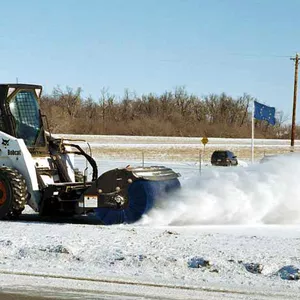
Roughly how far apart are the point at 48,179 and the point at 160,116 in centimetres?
9432

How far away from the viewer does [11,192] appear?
12.1 meters

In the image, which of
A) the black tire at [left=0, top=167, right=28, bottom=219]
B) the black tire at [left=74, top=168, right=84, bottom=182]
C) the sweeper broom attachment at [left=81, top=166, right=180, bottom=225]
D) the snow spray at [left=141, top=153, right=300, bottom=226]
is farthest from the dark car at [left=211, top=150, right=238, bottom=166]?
the black tire at [left=0, top=167, right=28, bottom=219]

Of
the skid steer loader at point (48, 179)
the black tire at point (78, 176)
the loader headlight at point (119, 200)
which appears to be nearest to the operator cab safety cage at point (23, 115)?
the skid steer loader at point (48, 179)

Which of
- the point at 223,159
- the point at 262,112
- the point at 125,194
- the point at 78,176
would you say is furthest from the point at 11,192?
the point at 223,159

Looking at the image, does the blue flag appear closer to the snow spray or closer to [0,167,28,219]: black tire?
the snow spray

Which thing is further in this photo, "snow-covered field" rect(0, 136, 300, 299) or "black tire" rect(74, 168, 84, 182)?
"black tire" rect(74, 168, 84, 182)

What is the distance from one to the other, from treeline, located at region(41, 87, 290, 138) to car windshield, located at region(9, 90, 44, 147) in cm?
7168

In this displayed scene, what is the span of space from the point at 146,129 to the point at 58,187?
84.6 meters

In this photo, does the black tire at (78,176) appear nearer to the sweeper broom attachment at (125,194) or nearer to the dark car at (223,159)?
the sweeper broom attachment at (125,194)

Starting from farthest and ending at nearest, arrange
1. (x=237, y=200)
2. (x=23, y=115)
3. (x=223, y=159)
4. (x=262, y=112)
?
1. (x=223, y=159)
2. (x=262, y=112)
3. (x=23, y=115)
4. (x=237, y=200)

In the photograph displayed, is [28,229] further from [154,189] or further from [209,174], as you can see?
[209,174]

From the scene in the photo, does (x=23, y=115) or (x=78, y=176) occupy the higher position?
(x=23, y=115)

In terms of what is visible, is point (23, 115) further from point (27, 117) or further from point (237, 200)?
point (237, 200)

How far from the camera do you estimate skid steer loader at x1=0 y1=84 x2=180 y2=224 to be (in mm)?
11867
